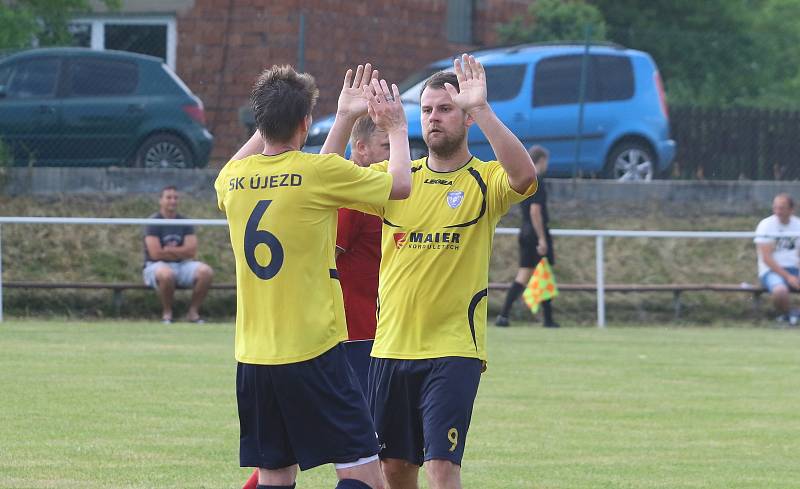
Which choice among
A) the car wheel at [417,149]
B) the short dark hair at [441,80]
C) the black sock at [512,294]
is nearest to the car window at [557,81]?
the car wheel at [417,149]

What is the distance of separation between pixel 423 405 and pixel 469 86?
4.27 ft

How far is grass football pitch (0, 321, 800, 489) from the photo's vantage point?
830cm

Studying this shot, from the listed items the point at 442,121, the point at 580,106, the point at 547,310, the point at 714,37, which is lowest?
the point at 547,310

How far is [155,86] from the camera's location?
20.1m

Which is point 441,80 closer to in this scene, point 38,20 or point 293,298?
point 293,298

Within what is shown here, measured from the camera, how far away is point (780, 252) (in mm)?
18859

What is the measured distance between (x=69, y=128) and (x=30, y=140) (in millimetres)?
498

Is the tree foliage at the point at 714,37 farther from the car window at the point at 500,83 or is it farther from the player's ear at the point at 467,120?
the player's ear at the point at 467,120

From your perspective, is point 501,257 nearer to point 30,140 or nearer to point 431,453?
point 30,140

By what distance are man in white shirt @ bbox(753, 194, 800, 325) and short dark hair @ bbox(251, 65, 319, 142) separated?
44.7 feet

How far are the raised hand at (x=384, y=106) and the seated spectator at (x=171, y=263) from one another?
11.4 meters

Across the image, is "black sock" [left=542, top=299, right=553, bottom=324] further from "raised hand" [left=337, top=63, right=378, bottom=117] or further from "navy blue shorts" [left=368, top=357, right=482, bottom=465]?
"raised hand" [left=337, top=63, right=378, bottom=117]

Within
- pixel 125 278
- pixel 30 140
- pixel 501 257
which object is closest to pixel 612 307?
pixel 501 257

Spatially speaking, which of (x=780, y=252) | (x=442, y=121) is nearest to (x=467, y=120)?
(x=442, y=121)
